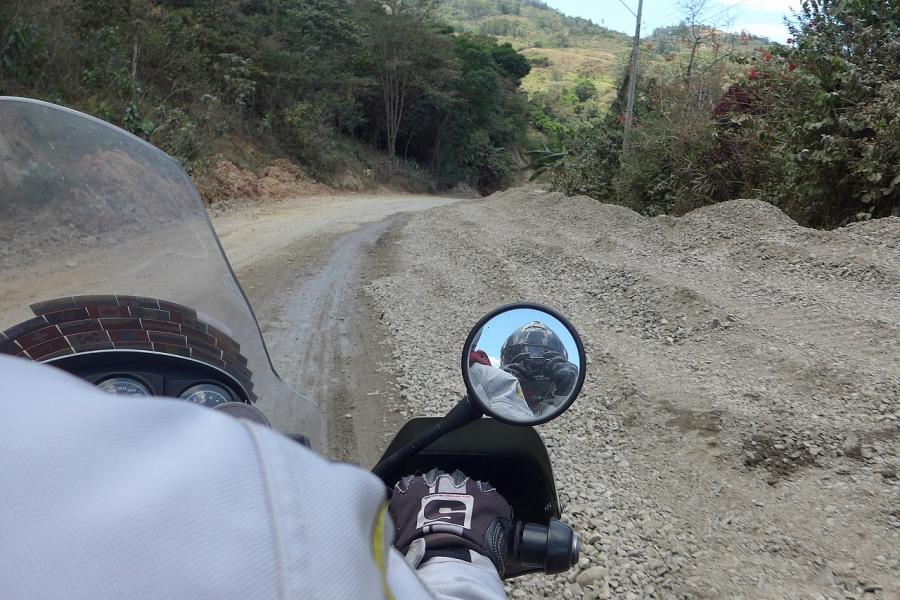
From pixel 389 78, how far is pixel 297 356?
106 ft

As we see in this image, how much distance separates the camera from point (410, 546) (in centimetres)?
126

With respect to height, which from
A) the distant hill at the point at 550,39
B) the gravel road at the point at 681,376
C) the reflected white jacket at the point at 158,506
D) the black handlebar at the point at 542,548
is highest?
the distant hill at the point at 550,39

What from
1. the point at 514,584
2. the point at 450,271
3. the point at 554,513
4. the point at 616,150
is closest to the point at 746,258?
the point at 450,271

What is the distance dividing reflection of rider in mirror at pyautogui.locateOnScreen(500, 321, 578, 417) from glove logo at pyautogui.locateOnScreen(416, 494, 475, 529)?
0.99 ft

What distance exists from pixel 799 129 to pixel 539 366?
9.43 meters

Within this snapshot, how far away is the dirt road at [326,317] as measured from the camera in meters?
4.52

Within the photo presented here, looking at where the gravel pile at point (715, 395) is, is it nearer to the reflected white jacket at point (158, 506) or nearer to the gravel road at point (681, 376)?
the gravel road at point (681, 376)

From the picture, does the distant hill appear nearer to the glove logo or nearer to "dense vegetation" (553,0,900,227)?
"dense vegetation" (553,0,900,227)

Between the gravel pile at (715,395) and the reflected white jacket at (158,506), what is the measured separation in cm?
244

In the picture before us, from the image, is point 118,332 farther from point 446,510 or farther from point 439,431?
point 446,510

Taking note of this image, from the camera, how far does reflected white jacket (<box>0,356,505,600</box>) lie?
0.56 m

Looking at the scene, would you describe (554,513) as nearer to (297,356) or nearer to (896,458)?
(896,458)

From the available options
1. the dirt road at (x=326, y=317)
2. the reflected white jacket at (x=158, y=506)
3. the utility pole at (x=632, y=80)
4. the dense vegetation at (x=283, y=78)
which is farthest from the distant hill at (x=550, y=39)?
the reflected white jacket at (x=158, y=506)

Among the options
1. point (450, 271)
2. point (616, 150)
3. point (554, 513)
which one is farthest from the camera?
point (616, 150)
